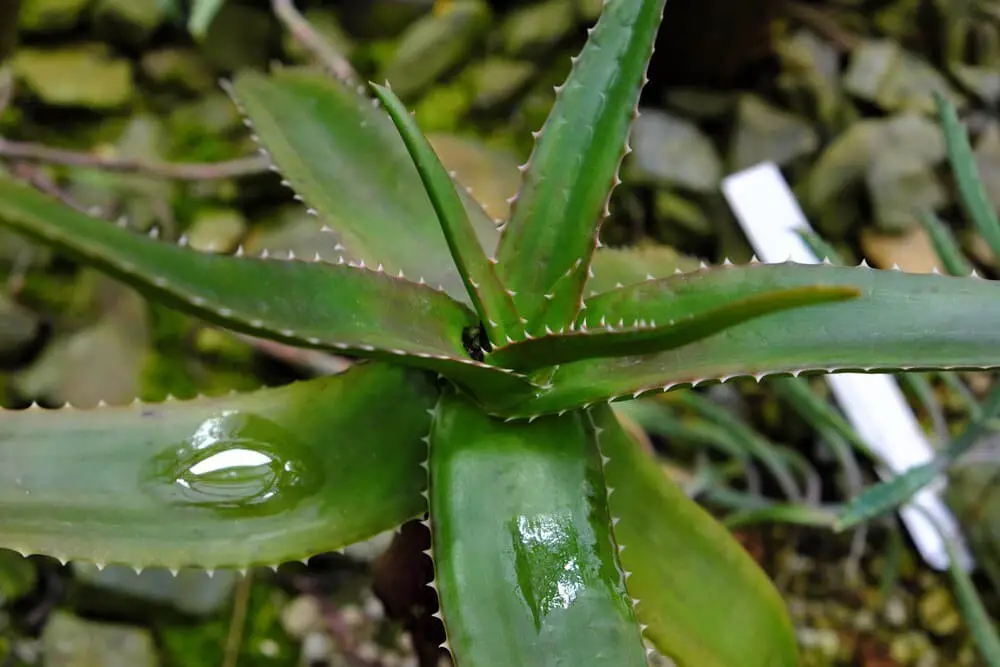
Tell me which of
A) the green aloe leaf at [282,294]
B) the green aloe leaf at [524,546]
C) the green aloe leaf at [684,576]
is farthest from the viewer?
the green aloe leaf at [684,576]

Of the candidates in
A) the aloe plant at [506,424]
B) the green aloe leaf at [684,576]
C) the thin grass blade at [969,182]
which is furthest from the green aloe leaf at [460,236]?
the thin grass blade at [969,182]

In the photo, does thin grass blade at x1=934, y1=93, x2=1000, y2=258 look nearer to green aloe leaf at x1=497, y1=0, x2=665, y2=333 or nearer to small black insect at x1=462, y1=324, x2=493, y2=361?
green aloe leaf at x1=497, y1=0, x2=665, y2=333

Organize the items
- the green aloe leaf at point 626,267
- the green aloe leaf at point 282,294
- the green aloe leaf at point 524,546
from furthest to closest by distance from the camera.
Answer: the green aloe leaf at point 626,267 → the green aloe leaf at point 524,546 → the green aloe leaf at point 282,294

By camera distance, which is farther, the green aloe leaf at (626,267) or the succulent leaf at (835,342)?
the green aloe leaf at (626,267)

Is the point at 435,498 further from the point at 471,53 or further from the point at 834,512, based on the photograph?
the point at 471,53

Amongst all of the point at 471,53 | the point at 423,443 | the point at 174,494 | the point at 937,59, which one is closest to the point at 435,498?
the point at 423,443

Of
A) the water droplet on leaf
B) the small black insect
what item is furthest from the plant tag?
the water droplet on leaf

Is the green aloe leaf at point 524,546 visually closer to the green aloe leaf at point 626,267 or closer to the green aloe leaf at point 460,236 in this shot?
the green aloe leaf at point 460,236

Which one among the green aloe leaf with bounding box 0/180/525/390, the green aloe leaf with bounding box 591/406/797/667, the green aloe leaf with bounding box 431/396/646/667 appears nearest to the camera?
the green aloe leaf with bounding box 0/180/525/390
